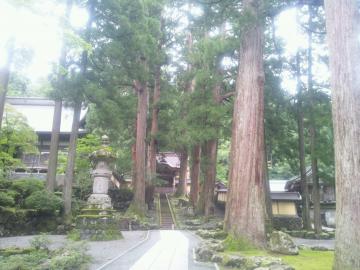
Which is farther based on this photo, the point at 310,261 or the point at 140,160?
the point at 140,160

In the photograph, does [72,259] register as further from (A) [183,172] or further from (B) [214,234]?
(A) [183,172]

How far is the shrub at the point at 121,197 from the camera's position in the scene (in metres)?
21.0

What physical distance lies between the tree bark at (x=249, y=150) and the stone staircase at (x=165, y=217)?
9.80m

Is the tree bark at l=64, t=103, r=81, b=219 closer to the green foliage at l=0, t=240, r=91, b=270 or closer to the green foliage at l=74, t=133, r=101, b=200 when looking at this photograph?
the green foliage at l=74, t=133, r=101, b=200

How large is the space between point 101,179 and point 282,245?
7.23 m

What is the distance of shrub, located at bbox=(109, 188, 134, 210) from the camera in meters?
21.0

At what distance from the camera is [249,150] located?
846 centimetres

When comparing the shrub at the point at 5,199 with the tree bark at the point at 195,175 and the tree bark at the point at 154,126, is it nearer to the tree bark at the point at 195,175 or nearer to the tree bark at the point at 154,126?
the tree bark at the point at 154,126

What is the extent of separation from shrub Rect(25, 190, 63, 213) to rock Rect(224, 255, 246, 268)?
9.46 metres

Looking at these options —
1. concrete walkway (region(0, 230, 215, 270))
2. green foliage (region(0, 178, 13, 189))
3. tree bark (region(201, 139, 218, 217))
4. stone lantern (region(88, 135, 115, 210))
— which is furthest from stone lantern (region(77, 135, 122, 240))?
tree bark (region(201, 139, 218, 217))

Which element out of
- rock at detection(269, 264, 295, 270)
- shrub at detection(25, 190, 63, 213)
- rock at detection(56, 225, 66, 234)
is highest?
shrub at detection(25, 190, 63, 213)

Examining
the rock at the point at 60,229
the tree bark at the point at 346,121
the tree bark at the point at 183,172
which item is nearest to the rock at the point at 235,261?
the tree bark at the point at 346,121

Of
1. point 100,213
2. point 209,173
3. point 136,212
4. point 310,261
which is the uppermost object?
point 209,173

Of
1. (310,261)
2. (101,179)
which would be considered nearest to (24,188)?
(101,179)
